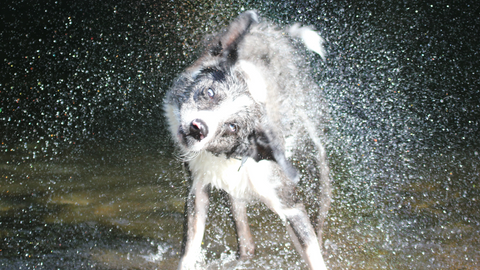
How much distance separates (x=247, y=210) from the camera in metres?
3.04

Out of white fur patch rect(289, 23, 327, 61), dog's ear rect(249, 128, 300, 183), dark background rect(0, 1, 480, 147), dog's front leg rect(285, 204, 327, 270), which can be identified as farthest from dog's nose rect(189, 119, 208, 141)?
dark background rect(0, 1, 480, 147)

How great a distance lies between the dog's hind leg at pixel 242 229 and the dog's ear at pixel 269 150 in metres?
0.68

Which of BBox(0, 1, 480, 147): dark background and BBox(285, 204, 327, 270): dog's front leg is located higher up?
BBox(0, 1, 480, 147): dark background

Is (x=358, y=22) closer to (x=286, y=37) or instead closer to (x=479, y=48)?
(x=286, y=37)

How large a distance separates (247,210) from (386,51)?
2.74m

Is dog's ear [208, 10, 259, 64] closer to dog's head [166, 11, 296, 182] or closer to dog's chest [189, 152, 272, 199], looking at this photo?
dog's head [166, 11, 296, 182]

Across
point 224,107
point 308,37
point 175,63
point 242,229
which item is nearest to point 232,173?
point 224,107

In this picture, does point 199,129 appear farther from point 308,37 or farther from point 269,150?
point 308,37

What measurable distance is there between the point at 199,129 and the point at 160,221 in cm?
138

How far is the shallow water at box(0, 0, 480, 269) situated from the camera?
9.07ft

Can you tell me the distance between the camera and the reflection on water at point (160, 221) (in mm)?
2602

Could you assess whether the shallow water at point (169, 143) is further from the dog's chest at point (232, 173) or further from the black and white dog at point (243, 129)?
the dog's chest at point (232, 173)

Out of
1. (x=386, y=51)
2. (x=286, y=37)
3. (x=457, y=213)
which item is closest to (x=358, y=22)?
(x=386, y=51)

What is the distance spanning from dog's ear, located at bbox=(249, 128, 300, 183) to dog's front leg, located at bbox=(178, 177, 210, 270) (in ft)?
1.76
